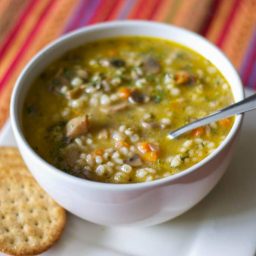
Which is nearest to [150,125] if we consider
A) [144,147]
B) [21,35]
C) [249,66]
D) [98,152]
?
[144,147]

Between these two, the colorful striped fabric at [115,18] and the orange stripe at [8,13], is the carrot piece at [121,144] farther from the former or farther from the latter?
the orange stripe at [8,13]

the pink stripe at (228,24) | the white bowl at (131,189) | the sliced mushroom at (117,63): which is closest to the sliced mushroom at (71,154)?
the white bowl at (131,189)

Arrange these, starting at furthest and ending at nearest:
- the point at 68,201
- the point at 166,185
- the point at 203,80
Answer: the point at 203,80, the point at 68,201, the point at 166,185

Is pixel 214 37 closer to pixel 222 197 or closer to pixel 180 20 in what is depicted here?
pixel 180 20

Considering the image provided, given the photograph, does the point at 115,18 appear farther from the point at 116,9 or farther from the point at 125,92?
the point at 125,92

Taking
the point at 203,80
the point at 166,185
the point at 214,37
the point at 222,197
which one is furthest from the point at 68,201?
the point at 214,37

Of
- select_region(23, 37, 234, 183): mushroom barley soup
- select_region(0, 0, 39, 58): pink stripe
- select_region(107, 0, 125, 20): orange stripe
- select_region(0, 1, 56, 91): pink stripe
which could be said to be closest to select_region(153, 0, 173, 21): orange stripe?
select_region(107, 0, 125, 20): orange stripe
